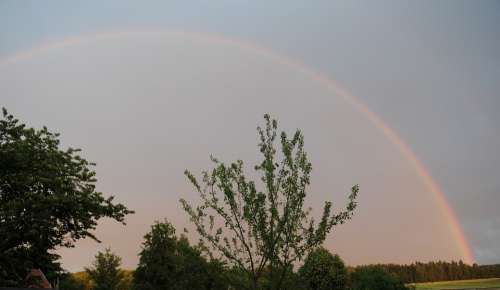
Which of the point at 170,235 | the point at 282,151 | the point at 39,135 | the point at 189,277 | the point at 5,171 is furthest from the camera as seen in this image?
the point at 170,235

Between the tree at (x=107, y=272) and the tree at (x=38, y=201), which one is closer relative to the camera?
the tree at (x=38, y=201)

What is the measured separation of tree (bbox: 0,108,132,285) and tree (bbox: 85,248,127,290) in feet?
145

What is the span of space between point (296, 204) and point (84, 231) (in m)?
14.1

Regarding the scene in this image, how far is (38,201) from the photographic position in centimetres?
2394

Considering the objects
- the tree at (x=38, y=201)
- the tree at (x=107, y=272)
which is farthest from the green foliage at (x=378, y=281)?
the tree at (x=38, y=201)

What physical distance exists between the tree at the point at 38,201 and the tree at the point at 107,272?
44071 millimetres

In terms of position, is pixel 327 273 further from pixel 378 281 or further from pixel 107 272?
pixel 107 272

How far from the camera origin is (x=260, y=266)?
19.2 m

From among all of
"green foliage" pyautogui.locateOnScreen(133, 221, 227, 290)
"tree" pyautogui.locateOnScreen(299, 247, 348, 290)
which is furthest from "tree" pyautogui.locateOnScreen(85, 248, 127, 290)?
"tree" pyautogui.locateOnScreen(299, 247, 348, 290)

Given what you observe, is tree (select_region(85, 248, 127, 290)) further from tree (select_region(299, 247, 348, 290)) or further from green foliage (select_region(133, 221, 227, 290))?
tree (select_region(299, 247, 348, 290))

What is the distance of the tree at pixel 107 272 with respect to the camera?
6981 centimetres

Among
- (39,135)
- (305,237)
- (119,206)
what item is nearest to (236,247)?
(305,237)

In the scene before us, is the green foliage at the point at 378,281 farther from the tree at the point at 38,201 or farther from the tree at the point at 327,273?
the tree at the point at 38,201

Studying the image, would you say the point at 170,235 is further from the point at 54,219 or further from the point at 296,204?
the point at 296,204
